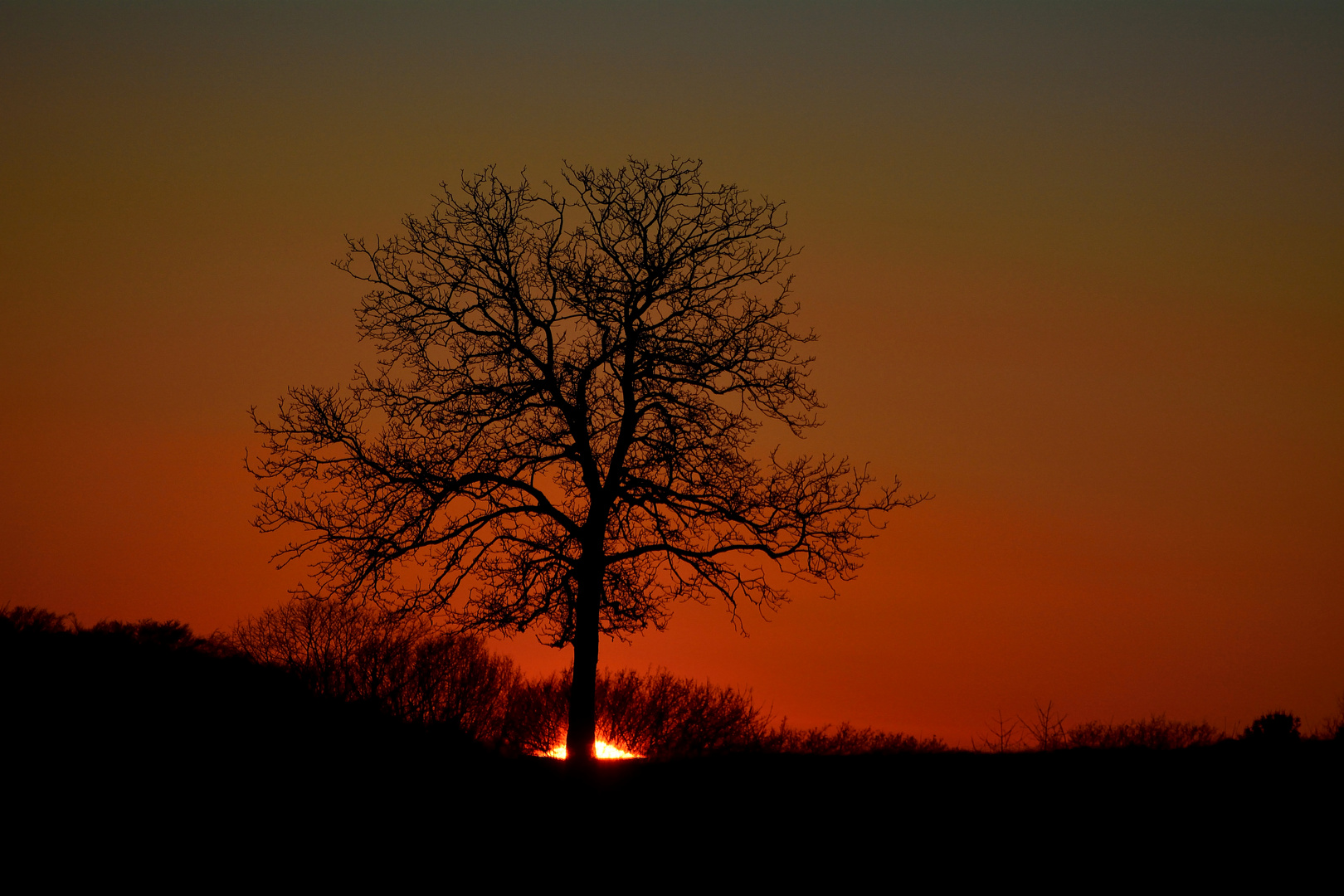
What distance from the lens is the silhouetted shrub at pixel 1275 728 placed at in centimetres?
1352

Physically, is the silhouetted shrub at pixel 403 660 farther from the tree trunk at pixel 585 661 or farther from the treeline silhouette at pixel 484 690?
the tree trunk at pixel 585 661

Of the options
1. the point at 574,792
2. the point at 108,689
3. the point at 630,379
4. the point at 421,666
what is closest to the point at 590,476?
the point at 630,379

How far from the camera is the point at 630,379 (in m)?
17.2

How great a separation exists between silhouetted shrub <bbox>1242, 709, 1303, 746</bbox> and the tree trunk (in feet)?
30.4

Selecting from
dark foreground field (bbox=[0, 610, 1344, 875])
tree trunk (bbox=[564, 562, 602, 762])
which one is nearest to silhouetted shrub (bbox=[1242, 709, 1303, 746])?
dark foreground field (bbox=[0, 610, 1344, 875])

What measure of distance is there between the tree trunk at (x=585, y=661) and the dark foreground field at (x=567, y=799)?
2.34 metres

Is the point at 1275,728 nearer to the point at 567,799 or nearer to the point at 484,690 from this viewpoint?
the point at 567,799

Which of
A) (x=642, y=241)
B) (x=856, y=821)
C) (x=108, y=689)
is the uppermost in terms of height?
(x=642, y=241)

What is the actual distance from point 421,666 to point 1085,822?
4026cm

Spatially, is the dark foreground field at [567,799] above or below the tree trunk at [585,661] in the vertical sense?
below

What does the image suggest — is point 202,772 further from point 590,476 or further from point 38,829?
point 590,476

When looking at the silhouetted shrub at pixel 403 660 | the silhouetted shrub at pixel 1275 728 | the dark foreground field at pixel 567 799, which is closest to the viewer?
the dark foreground field at pixel 567 799

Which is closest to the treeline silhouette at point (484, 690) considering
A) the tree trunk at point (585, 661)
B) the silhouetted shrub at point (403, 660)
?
the silhouetted shrub at point (403, 660)

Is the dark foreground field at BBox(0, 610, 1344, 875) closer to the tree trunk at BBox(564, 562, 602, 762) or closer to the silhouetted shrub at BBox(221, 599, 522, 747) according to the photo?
the tree trunk at BBox(564, 562, 602, 762)
